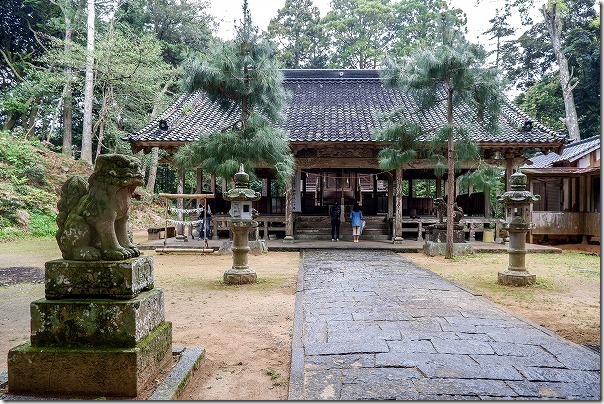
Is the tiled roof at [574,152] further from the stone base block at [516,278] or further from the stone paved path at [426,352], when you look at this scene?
the stone paved path at [426,352]

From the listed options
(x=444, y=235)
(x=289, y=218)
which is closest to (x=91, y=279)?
(x=444, y=235)

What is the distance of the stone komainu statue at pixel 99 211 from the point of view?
3176 mm

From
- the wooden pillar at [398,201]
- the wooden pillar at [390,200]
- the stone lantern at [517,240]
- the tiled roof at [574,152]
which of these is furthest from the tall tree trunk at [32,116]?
the tiled roof at [574,152]

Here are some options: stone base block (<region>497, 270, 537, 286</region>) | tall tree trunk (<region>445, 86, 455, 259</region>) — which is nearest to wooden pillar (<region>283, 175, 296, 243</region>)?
tall tree trunk (<region>445, 86, 455, 259</region>)

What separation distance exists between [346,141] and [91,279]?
11.4 m

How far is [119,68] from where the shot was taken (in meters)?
20.1

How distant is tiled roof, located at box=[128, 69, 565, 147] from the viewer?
13938mm

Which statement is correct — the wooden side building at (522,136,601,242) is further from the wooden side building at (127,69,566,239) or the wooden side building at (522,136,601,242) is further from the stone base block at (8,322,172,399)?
the stone base block at (8,322,172,399)

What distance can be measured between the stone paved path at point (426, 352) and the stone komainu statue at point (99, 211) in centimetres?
178

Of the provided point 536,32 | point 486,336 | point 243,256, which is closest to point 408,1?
point 536,32

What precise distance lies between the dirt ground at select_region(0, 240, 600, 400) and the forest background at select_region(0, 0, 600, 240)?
9.65 metres

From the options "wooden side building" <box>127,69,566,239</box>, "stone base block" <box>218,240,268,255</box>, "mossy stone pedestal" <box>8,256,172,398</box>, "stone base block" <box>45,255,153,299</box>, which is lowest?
"stone base block" <box>218,240,268,255</box>

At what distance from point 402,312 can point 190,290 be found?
144 inches

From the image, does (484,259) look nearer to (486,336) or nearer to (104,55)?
(486,336)
